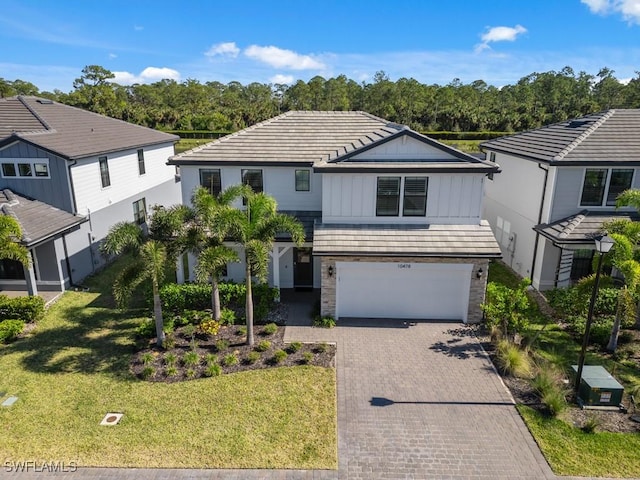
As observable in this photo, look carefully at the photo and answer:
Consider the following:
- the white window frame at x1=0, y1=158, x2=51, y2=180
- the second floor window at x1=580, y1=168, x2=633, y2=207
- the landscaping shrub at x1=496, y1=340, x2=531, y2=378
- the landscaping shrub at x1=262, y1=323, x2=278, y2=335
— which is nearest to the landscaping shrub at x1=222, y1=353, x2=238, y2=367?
the landscaping shrub at x1=262, y1=323, x2=278, y2=335

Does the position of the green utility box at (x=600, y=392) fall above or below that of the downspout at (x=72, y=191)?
below

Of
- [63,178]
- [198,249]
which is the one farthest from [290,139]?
[63,178]

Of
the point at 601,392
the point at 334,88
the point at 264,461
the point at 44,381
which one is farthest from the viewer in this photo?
the point at 334,88

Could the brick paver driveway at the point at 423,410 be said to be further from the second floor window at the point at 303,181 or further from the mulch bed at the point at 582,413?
the second floor window at the point at 303,181

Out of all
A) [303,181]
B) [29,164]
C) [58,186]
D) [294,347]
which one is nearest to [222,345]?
[294,347]

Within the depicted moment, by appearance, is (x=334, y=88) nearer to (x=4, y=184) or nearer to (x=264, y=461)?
(x=4, y=184)

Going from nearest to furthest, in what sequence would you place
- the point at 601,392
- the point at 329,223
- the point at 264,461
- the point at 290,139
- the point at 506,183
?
Answer: 1. the point at 264,461
2. the point at 601,392
3. the point at 329,223
4. the point at 290,139
5. the point at 506,183

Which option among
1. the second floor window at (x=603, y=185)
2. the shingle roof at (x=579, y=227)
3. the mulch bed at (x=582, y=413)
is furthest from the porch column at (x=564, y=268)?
the mulch bed at (x=582, y=413)
